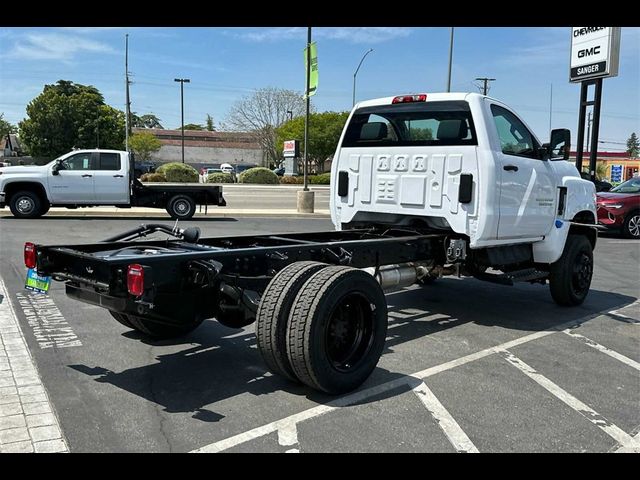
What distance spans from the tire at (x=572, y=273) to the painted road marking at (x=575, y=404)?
2210 millimetres

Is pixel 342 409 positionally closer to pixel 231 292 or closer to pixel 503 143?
pixel 231 292

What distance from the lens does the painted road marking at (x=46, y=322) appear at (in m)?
5.48

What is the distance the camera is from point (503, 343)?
19.0 feet

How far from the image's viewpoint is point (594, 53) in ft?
69.0

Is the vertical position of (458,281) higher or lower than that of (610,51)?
lower

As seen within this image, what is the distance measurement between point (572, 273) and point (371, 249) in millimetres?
3285

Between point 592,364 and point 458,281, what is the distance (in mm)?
3849

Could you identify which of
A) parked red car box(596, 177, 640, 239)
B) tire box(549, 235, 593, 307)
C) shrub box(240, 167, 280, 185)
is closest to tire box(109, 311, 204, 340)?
tire box(549, 235, 593, 307)

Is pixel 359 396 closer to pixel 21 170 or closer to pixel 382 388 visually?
pixel 382 388

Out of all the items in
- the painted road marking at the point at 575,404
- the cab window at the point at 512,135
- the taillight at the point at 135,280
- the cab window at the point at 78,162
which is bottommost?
the painted road marking at the point at 575,404

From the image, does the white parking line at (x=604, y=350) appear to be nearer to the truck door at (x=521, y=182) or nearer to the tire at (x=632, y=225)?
the truck door at (x=521, y=182)

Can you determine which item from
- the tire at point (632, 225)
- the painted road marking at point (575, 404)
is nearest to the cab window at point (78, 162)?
the painted road marking at point (575, 404)
